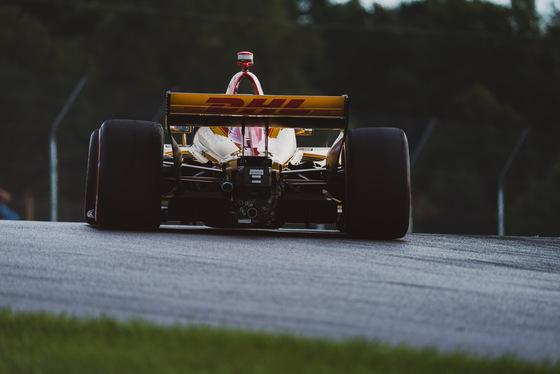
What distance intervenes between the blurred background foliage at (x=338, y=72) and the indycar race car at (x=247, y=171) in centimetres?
904

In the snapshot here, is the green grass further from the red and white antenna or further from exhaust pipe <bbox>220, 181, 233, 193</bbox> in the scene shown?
the red and white antenna

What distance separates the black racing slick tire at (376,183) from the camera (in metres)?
9.38

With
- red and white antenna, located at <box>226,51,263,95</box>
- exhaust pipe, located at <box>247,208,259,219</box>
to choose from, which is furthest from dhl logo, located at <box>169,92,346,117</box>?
red and white antenna, located at <box>226,51,263,95</box>

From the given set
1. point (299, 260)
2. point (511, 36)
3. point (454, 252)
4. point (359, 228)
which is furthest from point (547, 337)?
point (511, 36)

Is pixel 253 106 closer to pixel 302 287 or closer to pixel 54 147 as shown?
pixel 302 287

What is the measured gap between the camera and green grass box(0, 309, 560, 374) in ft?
13.2

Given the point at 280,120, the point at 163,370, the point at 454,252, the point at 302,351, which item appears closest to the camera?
the point at 163,370

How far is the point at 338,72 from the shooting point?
6875 cm

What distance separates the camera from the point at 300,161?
422 inches

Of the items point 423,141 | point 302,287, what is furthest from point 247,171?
point 423,141

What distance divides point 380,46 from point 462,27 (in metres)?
4.79

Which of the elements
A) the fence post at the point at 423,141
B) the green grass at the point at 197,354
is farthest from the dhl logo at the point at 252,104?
the fence post at the point at 423,141

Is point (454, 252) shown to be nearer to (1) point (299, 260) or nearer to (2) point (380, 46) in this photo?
(1) point (299, 260)

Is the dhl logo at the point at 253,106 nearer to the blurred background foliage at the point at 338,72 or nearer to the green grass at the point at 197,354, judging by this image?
the green grass at the point at 197,354
